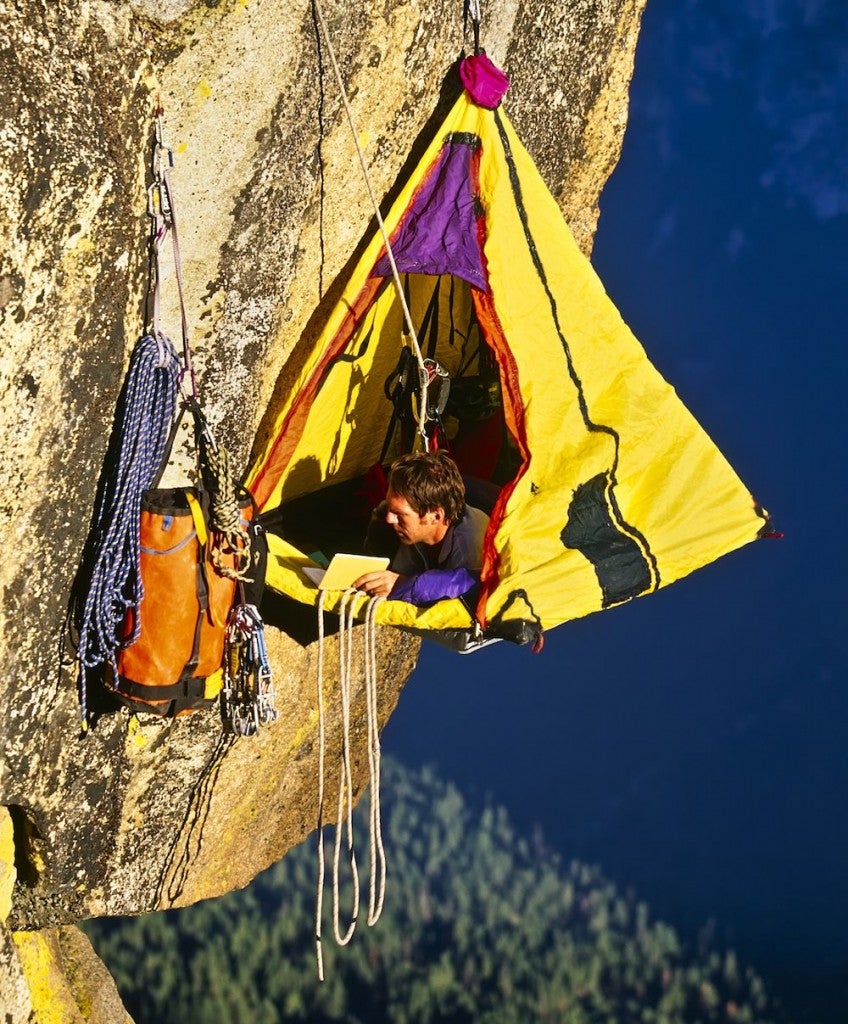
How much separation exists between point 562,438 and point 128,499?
4.41ft

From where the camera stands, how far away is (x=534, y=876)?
10.5 m

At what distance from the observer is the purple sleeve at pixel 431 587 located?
3504mm

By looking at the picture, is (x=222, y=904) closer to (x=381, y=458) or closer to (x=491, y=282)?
(x=381, y=458)

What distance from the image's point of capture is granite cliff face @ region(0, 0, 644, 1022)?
2820 mm

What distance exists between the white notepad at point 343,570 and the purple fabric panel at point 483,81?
4.76 feet

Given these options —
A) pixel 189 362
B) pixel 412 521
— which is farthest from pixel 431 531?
pixel 189 362

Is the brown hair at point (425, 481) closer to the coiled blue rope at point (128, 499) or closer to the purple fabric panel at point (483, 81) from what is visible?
the coiled blue rope at point (128, 499)

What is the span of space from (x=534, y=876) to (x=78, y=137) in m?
8.93

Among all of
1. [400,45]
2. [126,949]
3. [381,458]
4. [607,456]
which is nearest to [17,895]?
[381,458]

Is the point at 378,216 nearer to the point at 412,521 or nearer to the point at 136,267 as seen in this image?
the point at 136,267

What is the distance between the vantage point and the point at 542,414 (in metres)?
3.70

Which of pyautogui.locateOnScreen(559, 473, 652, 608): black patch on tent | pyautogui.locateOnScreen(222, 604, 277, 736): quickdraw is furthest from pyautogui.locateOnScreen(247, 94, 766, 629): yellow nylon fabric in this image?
pyautogui.locateOnScreen(222, 604, 277, 736): quickdraw

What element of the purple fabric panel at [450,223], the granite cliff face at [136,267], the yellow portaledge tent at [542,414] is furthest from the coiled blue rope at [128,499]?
the purple fabric panel at [450,223]

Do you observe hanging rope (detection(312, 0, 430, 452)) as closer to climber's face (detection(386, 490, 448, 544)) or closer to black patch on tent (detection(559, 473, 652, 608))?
climber's face (detection(386, 490, 448, 544))
